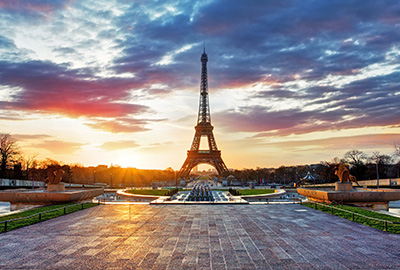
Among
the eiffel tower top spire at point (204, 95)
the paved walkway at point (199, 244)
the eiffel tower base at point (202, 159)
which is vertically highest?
the eiffel tower top spire at point (204, 95)

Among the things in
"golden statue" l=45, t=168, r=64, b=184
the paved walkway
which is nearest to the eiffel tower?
"golden statue" l=45, t=168, r=64, b=184

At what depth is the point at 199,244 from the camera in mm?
11672

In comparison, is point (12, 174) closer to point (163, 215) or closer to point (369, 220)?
point (163, 215)

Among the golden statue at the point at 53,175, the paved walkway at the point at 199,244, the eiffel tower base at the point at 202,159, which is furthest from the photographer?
the eiffel tower base at the point at 202,159

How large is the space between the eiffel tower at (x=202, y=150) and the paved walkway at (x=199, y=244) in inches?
2654

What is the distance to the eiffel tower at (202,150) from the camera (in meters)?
85.7

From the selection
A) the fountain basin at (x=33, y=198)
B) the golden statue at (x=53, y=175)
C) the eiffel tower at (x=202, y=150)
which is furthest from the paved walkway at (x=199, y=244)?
the eiffel tower at (x=202, y=150)

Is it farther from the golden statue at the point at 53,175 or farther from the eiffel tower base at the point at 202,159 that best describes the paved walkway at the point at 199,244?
the eiffel tower base at the point at 202,159

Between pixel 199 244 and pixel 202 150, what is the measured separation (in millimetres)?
77333

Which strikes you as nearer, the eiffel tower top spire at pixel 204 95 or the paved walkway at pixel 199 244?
the paved walkway at pixel 199 244

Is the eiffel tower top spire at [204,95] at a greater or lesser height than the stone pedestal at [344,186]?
greater

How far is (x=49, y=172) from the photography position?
25.5 metres

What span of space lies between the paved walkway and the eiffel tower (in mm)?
67421

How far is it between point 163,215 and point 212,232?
6183mm
